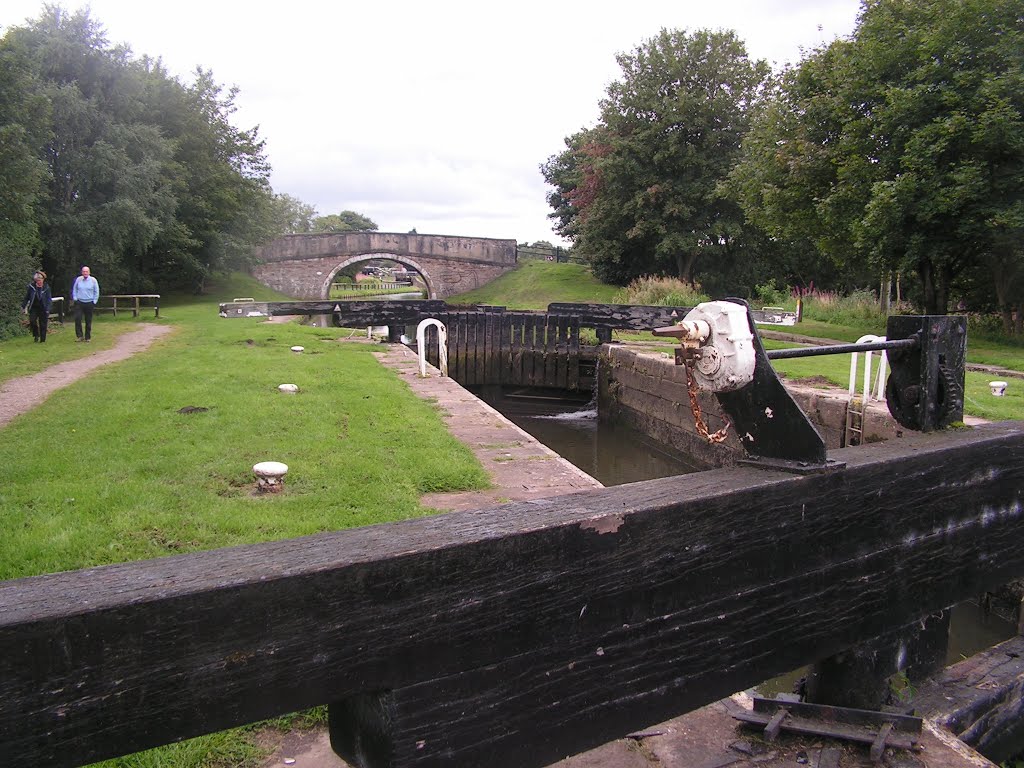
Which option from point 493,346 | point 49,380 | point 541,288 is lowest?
point 49,380

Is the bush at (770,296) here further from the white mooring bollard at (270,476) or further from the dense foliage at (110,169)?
the white mooring bollard at (270,476)

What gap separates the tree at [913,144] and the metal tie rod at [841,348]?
10.9 metres

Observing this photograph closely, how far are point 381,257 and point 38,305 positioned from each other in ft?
81.6

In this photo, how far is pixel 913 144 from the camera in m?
11.5

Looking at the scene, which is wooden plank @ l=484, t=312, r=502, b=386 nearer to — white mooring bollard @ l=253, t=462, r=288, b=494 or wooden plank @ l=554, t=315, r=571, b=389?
wooden plank @ l=554, t=315, r=571, b=389

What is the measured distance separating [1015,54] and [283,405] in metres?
11.9

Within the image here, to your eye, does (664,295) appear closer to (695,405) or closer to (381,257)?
(381,257)

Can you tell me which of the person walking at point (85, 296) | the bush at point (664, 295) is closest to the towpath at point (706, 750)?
the person walking at point (85, 296)

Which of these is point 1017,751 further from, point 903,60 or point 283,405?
point 903,60

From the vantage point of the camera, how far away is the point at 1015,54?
10758 millimetres

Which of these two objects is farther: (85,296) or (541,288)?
(541,288)

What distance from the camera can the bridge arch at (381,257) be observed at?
35.0m

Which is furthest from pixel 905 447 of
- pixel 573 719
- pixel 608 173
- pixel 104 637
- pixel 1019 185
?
pixel 608 173

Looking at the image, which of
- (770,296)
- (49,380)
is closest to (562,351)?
(49,380)
